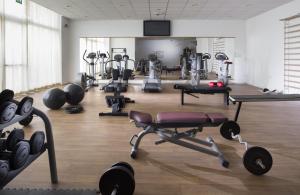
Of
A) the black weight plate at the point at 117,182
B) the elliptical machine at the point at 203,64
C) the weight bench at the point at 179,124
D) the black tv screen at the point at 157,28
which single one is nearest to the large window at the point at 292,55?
the elliptical machine at the point at 203,64

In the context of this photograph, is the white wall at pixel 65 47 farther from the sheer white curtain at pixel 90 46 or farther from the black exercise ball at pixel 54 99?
the black exercise ball at pixel 54 99

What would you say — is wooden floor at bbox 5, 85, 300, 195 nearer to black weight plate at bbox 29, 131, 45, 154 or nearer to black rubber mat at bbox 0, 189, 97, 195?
black rubber mat at bbox 0, 189, 97, 195

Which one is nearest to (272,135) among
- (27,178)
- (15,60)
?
(27,178)

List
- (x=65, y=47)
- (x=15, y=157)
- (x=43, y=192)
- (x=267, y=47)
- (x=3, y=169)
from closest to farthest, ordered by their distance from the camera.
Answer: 1. (x=3, y=169)
2. (x=15, y=157)
3. (x=43, y=192)
4. (x=267, y=47)
5. (x=65, y=47)

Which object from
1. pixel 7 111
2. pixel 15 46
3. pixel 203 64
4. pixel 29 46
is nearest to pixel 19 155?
pixel 7 111

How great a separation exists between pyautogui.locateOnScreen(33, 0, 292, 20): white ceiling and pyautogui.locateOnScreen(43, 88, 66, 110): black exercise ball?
10.6ft

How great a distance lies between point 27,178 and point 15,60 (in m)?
5.44

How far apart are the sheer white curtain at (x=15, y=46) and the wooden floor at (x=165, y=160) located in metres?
2.71

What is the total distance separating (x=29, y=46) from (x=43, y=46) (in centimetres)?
101

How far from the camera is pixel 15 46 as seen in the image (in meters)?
7.14

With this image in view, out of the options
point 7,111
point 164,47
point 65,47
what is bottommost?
point 7,111

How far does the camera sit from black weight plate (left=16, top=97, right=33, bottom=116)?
1.91m

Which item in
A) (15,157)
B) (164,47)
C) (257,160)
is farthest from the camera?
(164,47)

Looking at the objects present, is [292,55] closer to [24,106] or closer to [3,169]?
[24,106]
